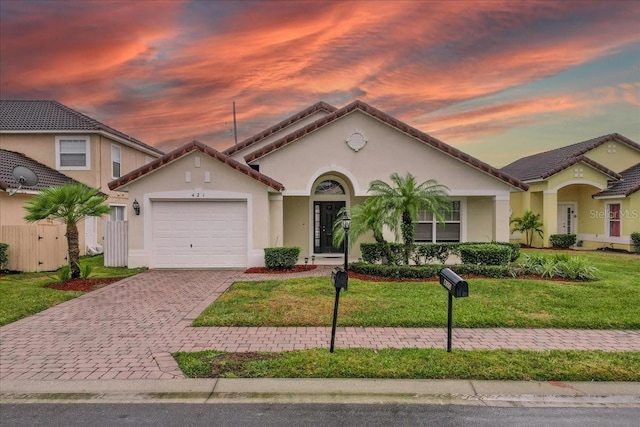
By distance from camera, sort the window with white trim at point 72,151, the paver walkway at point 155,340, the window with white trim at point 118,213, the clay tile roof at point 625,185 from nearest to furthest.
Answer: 1. the paver walkway at point 155,340
2. the window with white trim at point 72,151
3. the clay tile roof at point 625,185
4. the window with white trim at point 118,213

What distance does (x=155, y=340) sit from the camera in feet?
22.2

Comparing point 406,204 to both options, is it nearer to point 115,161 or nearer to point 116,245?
point 116,245

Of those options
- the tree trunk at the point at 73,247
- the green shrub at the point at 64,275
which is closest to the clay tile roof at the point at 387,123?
the tree trunk at the point at 73,247

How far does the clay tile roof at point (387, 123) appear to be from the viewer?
52.4ft

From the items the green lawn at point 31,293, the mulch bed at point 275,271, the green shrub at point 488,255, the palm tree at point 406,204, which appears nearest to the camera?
the green lawn at point 31,293

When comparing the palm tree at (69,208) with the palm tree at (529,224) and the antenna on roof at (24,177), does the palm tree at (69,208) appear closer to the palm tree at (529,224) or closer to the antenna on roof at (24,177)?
the antenna on roof at (24,177)

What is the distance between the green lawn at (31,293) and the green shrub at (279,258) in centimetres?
455

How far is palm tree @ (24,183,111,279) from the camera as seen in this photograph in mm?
12047

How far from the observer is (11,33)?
15.0m

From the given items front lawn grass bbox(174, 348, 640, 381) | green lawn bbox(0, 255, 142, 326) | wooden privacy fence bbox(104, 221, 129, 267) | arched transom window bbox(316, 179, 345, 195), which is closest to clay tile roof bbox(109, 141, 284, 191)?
wooden privacy fence bbox(104, 221, 129, 267)

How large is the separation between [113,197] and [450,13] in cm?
1857

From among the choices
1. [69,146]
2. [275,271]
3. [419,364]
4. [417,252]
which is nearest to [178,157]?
[275,271]

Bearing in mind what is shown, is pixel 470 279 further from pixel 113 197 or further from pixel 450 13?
pixel 113 197

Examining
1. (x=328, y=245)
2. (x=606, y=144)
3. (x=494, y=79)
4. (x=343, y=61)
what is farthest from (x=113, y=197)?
(x=606, y=144)
